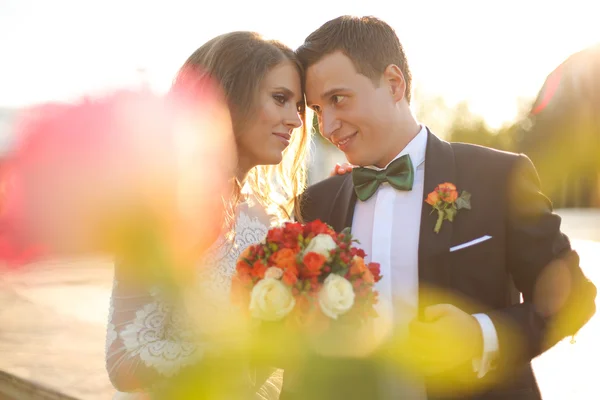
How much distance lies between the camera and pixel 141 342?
2.72 m

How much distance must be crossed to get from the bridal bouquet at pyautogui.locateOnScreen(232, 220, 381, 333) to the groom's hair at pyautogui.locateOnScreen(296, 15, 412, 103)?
117 cm

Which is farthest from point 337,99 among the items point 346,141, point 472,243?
point 472,243

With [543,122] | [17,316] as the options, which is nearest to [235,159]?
[17,316]

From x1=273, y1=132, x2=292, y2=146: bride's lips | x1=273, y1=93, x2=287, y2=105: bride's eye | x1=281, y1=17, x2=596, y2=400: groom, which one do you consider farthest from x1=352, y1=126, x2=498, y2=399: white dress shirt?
x1=273, y1=93, x2=287, y2=105: bride's eye

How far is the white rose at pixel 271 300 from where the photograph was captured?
2201 mm

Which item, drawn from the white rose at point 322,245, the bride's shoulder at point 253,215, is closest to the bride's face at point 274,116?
the bride's shoulder at point 253,215

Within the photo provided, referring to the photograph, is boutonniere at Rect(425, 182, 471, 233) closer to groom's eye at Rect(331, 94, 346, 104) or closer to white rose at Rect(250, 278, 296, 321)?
groom's eye at Rect(331, 94, 346, 104)

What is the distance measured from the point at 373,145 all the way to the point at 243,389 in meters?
1.39

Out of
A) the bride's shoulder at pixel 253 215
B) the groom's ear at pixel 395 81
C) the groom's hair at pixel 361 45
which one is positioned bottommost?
the bride's shoulder at pixel 253 215

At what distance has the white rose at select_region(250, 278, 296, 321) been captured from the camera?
220cm

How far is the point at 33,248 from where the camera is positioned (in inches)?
74.5

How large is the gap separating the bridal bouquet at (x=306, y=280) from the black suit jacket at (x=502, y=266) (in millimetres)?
571

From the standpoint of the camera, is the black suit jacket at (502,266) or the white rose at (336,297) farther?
the black suit jacket at (502,266)

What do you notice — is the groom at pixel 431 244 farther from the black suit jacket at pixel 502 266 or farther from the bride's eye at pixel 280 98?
the bride's eye at pixel 280 98
